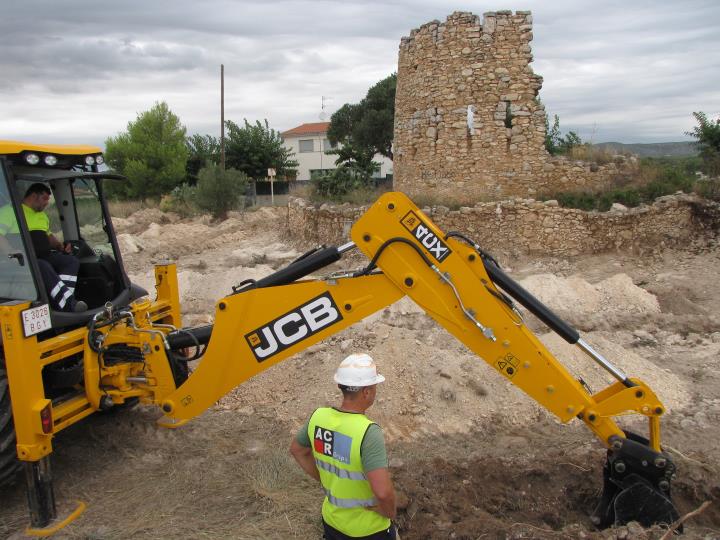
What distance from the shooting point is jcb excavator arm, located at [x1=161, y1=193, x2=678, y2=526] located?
148 inches

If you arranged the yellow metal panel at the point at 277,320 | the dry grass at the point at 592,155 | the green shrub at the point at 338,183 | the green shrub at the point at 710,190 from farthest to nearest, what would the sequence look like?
the green shrub at the point at 338,183 → the dry grass at the point at 592,155 → the green shrub at the point at 710,190 → the yellow metal panel at the point at 277,320

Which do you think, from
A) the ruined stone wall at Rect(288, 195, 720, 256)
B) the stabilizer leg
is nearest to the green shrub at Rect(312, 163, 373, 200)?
the ruined stone wall at Rect(288, 195, 720, 256)

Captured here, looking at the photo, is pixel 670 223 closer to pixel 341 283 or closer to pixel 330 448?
pixel 341 283

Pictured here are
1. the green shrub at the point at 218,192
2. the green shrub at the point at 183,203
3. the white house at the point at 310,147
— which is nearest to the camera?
the green shrub at the point at 218,192

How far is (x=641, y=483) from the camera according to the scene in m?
3.85

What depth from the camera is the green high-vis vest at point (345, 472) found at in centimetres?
283

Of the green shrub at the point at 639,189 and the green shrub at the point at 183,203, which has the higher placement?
the green shrub at the point at 639,189

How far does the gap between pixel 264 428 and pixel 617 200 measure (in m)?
10.4

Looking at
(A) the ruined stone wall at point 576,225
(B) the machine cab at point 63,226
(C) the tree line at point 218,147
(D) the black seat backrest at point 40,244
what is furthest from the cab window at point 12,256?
(C) the tree line at point 218,147

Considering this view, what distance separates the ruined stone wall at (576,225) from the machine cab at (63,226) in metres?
8.76

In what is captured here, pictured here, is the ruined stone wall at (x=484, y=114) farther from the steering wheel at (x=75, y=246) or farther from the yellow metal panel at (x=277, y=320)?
the yellow metal panel at (x=277, y=320)

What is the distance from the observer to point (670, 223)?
1303 cm

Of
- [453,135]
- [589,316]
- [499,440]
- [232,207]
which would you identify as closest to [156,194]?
[232,207]

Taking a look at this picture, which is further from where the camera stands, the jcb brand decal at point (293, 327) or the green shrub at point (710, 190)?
the green shrub at point (710, 190)
